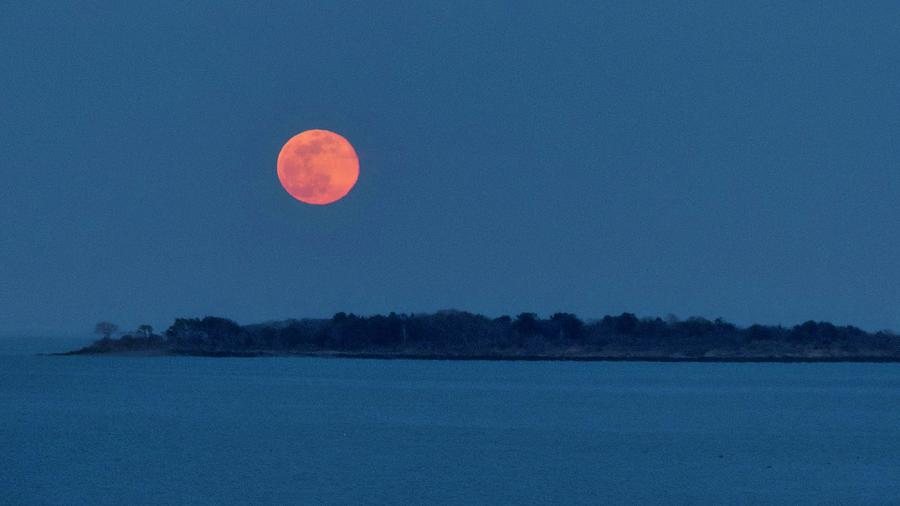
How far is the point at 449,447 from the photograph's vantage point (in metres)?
39.8

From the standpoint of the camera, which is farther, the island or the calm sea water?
the island

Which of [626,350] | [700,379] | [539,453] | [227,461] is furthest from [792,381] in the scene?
[227,461]

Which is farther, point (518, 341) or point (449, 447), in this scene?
point (518, 341)

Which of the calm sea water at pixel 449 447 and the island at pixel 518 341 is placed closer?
the calm sea water at pixel 449 447

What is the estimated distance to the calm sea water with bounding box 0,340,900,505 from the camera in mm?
29422

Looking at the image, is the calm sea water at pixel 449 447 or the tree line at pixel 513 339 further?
the tree line at pixel 513 339

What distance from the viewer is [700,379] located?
9881 centimetres

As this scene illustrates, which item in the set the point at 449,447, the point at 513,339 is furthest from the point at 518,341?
the point at 449,447

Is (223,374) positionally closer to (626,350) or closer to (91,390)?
(91,390)

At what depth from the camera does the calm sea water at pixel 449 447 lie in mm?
29422

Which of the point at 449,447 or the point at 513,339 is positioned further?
the point at 513,339

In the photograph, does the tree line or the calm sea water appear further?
the tree line

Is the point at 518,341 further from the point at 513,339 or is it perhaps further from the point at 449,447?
the point at 449,447

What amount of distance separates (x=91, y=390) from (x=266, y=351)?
73763 mm
